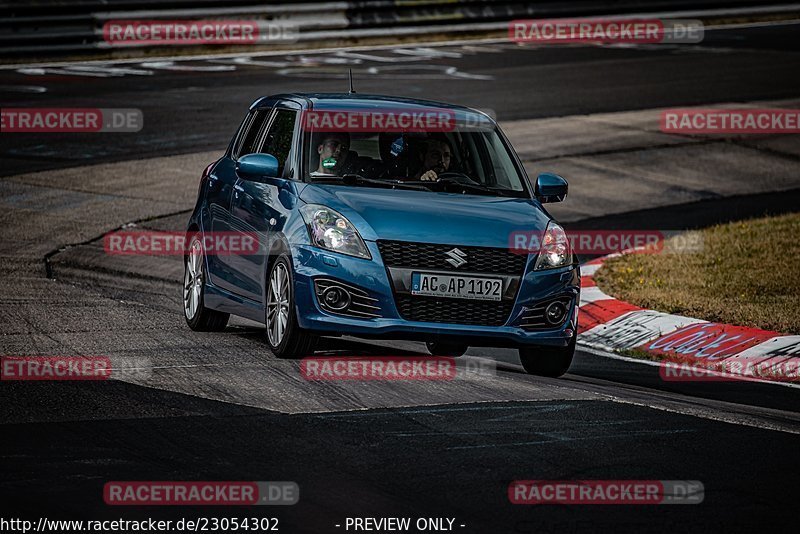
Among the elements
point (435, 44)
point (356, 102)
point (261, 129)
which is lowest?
point (435, 44)

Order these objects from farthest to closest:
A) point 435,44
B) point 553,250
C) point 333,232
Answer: point 435,44, point 553,250, point 333,232

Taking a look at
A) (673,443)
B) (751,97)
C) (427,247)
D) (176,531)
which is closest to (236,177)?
(427,247)

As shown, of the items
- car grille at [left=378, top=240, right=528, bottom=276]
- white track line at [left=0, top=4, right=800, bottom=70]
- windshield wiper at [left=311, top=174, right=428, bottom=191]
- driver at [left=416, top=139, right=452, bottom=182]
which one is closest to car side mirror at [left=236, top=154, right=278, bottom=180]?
windshield wiper at [left=311, top=174, right=428, bottom=191]

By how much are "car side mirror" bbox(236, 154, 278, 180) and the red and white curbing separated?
309 centimetres

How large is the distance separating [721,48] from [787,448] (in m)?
24.3

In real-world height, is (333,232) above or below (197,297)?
above

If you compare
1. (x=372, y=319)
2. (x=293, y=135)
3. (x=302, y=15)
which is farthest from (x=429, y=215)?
(x=302, y=15)

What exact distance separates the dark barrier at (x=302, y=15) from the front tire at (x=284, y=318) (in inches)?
690

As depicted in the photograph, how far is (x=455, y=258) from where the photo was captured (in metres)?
8.84

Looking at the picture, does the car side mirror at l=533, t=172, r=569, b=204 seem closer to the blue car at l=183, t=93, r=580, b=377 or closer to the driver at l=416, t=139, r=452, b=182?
the blue car at l=183, t=93, r=580, b=377

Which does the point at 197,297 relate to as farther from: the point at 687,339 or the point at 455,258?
the point at 687,339

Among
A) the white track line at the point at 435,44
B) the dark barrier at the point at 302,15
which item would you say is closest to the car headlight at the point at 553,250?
the dark barrier at the point at 302,15

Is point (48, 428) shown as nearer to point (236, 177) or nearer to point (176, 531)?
point (176, 531)

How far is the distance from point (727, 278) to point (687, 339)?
83.6 inches
